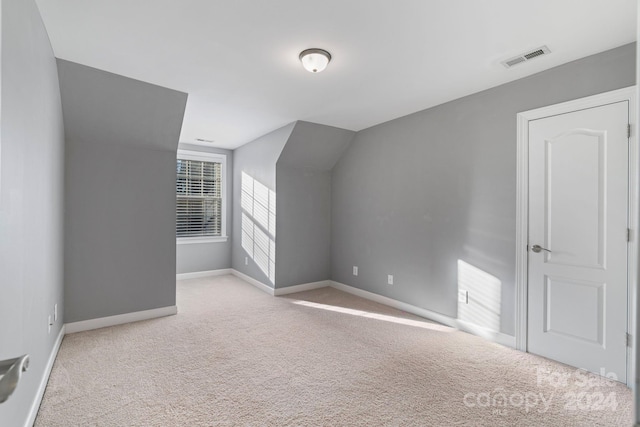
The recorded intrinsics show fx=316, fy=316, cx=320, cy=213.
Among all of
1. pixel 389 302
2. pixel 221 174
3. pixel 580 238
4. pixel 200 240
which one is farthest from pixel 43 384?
pixel 221 174

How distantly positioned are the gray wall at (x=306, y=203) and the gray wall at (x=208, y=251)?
1.72 m

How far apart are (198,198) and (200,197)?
0.04 meters

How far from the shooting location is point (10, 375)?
69 centimetres

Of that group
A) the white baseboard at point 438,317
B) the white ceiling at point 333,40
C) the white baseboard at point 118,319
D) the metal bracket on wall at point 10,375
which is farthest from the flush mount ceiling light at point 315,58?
the white baseboard at point 118,319

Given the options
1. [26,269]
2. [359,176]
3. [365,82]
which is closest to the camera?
[26,269]

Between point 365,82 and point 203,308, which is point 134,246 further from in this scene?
point 365,82

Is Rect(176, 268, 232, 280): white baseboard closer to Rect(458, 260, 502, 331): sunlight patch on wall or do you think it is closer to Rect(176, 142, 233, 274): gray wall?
Rect(176, 142, 233, 274): gray wall

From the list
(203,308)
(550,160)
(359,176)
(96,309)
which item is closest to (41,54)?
(96,309)

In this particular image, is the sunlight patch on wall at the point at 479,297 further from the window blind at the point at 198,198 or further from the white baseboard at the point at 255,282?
the window blind at the point at 198,198

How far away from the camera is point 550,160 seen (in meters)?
2.68

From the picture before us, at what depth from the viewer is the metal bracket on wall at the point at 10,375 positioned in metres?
0.67

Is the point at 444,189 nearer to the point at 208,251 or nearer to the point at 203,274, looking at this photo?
the point at 208,251

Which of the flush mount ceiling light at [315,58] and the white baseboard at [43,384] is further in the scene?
the flush mount ceiling light at [315,58]

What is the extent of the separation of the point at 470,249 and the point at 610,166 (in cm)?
130
